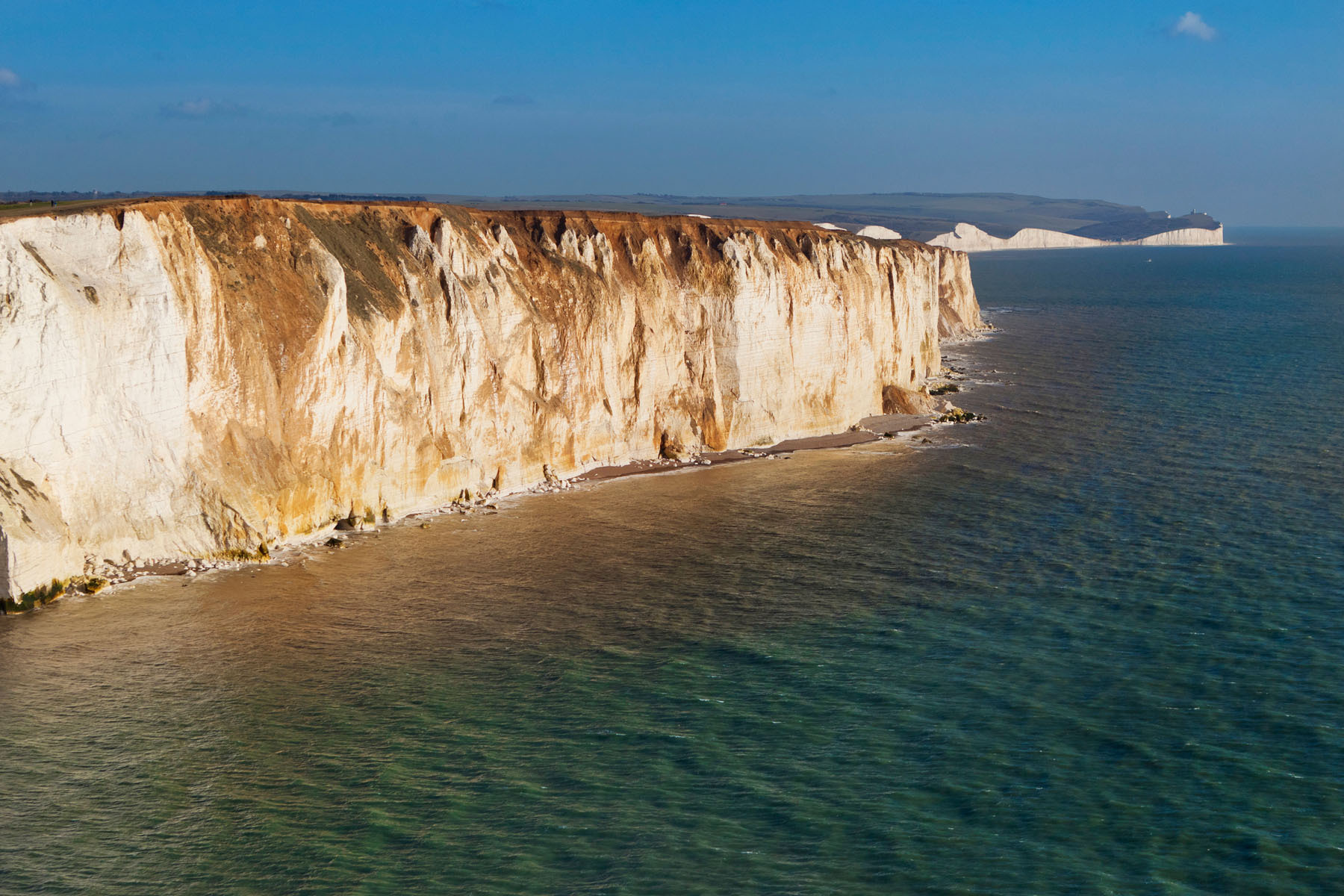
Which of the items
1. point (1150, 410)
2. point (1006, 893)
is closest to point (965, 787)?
point (1006, 893)

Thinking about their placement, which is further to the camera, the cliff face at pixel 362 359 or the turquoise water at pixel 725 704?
the cliff face at pixel 362 359

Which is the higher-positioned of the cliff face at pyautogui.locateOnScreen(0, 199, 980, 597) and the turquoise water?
the cliff face at pyautogui.locateOnScreen(0, 199, 980, 597)

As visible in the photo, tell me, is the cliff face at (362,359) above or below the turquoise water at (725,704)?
above

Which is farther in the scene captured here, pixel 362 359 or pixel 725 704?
pixel 362 359

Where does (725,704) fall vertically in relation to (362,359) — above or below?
below
